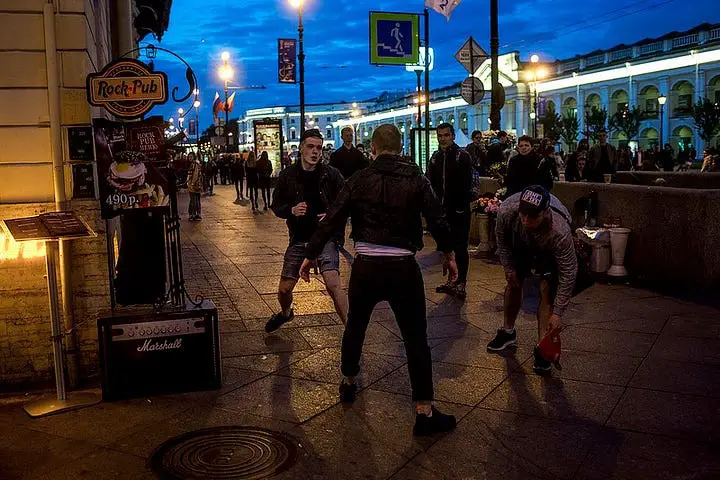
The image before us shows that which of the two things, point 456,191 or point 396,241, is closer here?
point 396,241

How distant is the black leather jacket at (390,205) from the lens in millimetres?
4602

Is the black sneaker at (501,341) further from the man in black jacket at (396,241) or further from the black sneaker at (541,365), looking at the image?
the man in black jacket at (396,241)

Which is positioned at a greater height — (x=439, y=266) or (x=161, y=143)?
(x=161, y=143)

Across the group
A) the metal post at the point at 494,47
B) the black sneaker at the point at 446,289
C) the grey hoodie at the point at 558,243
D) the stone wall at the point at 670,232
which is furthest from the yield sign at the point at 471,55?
the grey hoodie at the point at 558,243

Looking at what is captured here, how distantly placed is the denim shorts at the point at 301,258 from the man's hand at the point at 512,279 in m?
1.45

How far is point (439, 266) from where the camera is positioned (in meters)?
10.8

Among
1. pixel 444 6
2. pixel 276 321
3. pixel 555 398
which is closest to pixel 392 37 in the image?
pixel 444 6

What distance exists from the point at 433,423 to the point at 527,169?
5.71 m

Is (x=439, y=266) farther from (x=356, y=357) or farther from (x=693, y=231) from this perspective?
(x=356, y=357)

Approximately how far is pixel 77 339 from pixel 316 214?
7.12ft

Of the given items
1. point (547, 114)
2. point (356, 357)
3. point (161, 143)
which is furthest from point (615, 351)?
point (547, 114)

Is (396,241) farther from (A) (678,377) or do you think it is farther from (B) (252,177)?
(B) (252,177)

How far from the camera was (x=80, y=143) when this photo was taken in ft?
18.1

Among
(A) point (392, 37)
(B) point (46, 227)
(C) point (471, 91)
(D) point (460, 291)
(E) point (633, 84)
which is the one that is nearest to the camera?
(B) point (46, 227)
